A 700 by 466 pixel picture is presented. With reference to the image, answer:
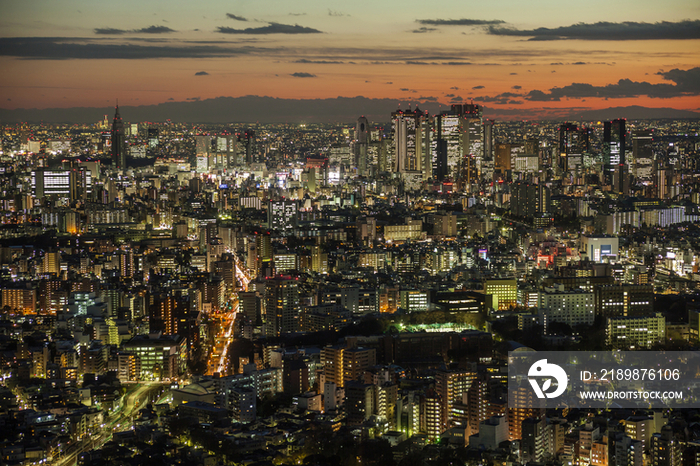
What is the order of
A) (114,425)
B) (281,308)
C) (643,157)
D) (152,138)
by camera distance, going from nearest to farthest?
1. (114,425)
2. (281,308)
3. (643,157)
4. (152,138)

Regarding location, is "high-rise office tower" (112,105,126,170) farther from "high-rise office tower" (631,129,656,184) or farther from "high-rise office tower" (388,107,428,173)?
"high-rise office tower" (631,129,656,184)

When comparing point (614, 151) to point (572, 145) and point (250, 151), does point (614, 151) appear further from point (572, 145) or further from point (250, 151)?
point (250, 151)

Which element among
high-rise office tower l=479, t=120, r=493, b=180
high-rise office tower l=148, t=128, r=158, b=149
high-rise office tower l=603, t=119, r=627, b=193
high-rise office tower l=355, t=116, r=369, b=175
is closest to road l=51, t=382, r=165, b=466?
Result: high-rise office tower l=603, t=119, r=627, b=193

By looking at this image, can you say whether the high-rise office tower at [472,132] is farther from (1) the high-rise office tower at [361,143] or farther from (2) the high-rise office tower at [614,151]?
(2) the high-rise office tower at [614,151]

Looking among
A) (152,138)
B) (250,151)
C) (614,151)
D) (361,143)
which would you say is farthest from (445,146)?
(152,138)

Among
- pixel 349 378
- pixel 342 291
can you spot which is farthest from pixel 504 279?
pixel 349 378

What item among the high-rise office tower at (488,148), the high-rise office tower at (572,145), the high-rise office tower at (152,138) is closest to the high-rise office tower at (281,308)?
the high-rise office tower at (152,138)

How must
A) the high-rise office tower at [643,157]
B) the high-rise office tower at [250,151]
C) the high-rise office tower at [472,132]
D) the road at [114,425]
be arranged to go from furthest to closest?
1. the high-rise office tower at [250,151]
2. the high-rise office tower at [472,132]
3. the high-rise office tower at [643,157]
4. the road at [114,425]
